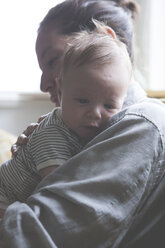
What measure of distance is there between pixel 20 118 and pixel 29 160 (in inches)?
59.8

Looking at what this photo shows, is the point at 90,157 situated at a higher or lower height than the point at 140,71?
higher

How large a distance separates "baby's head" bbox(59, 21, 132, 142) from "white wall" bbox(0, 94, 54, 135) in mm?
1495

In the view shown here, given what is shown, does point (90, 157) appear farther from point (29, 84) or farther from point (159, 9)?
point (159, 9)

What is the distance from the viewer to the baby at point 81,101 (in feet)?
2.56

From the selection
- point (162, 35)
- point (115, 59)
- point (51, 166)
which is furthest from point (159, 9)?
point (51, 166)

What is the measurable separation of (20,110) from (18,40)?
0.43m

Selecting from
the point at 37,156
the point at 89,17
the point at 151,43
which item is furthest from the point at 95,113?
the point at 151,43

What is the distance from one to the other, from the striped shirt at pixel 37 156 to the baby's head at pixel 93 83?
0.03 metres

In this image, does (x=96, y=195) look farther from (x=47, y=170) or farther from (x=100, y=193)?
(x=47, y=170)

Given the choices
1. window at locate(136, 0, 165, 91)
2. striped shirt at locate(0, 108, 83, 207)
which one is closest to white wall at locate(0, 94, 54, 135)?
window at locate(136, 0, 165, 91)

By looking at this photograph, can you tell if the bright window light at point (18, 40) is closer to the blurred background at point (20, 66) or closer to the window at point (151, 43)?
the blurred background at point (20, 66)

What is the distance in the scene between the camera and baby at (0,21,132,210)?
2.56 feet

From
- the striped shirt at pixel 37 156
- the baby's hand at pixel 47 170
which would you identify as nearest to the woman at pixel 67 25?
the striped shirt at pixel 37 156

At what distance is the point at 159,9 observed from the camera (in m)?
2.52
